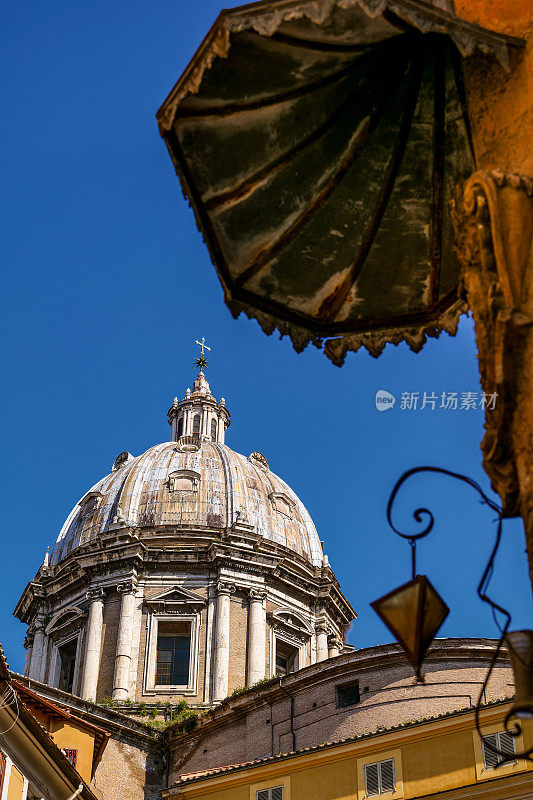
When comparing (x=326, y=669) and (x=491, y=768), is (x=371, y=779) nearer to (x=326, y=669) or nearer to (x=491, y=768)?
(x=491, y=768)

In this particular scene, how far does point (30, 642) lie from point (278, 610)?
31.4 ft

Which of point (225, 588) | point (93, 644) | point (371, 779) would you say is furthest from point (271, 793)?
point (93, 644)

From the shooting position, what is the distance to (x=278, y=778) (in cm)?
2405

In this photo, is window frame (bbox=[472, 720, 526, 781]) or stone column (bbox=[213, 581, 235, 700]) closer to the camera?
→ window frame (bbox=[472, 720, 526, 781])

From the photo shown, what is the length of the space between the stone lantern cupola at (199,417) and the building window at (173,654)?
12278mm

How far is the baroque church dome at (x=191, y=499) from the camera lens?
42.5 m

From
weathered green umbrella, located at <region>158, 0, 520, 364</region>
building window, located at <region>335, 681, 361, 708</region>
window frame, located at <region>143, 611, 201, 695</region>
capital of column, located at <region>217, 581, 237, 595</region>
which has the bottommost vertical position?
weathered green umbrella, located at <region>158, 0, 520, 364</region>

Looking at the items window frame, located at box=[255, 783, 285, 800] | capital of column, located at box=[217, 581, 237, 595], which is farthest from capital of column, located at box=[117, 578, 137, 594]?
window frame, located at box=[255, 783, 285, 800]

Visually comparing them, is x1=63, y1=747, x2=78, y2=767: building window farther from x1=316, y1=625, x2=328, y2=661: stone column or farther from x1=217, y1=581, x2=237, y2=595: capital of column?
x1=316, y1=625, x2=328, y2=661: stone column

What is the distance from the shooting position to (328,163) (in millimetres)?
6473

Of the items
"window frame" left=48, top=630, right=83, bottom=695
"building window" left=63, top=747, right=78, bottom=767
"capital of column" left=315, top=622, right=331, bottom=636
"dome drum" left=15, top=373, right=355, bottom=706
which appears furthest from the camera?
"capital of column" left=315, top=622, right=331, bottom=636

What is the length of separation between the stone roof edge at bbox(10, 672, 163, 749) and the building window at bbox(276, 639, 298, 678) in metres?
7.57

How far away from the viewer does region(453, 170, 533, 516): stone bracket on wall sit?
172 inches

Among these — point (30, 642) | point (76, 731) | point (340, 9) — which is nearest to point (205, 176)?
point (340, 9)
